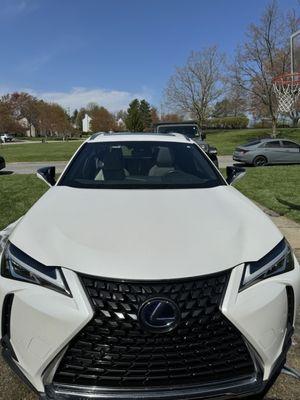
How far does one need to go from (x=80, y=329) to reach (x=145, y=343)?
12.8 inches

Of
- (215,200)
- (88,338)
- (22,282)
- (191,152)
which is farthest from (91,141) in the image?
(88,338)

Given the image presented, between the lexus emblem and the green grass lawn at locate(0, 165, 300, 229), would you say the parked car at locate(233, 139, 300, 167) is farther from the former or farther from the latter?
the lexus emblem

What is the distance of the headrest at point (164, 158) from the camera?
14.8 ft

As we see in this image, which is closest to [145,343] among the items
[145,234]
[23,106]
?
[145,234]

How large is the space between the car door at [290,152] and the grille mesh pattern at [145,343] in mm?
19944

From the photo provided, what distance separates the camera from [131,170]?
14.6 feet

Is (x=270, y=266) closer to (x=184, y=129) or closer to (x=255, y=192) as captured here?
(x=255, y=192)

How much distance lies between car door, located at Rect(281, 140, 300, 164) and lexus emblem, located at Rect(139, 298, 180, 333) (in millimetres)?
20041

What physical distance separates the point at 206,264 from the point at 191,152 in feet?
8.05

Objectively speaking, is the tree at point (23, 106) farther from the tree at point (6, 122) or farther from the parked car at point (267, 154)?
the parked car at point (267, 154)

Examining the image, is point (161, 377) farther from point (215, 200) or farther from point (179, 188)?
point (179, 188)

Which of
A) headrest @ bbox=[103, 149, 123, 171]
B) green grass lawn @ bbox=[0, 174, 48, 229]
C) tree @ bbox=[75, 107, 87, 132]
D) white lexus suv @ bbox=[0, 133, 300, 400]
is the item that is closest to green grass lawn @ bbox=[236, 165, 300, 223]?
headrest @ bbox=[103, 149, 123, 171]

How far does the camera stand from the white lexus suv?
2.24m

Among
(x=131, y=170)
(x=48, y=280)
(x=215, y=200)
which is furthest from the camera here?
(x=131, y=170)
